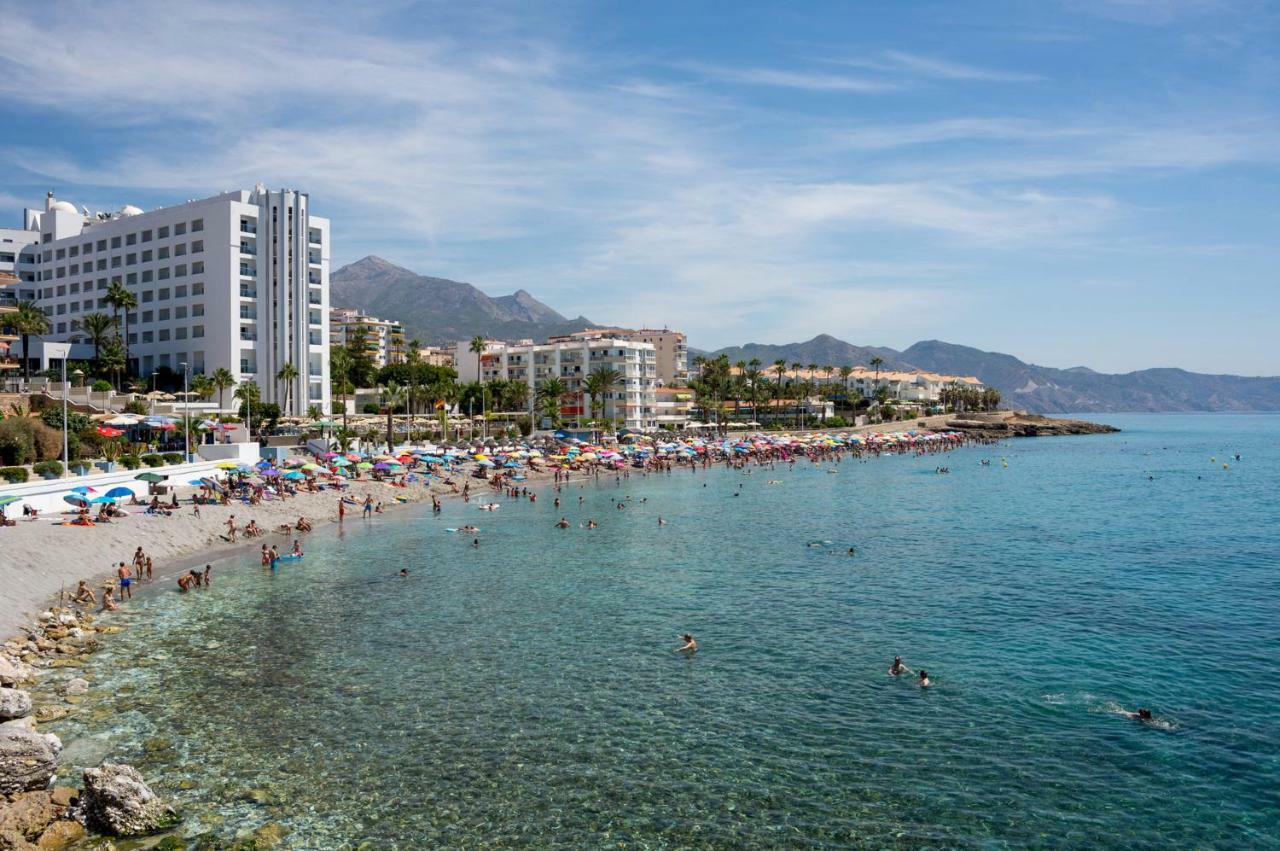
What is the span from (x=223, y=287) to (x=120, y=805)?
259 ft

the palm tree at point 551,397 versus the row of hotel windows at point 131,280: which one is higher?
the row of hotel windows at point 131,280

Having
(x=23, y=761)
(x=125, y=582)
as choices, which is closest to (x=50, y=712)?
(x=23, y=761)

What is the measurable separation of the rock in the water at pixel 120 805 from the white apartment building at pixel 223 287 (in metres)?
75.3

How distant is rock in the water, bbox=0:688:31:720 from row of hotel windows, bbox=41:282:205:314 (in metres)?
75.2

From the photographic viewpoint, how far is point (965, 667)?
25031mm

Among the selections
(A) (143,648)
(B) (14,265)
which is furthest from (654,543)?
(B) (14,265)

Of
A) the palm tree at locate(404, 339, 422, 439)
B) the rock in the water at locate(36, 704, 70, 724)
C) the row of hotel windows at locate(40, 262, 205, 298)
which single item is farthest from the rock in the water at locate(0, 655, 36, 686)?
the palm tree at locate(404, 339, 422, 439)

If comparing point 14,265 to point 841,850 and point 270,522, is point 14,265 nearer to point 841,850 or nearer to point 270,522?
point 270,522

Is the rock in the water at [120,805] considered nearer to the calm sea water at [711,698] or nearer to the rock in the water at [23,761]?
the calm sea water at [711,698]

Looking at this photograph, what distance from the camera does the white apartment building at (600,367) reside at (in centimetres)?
12975

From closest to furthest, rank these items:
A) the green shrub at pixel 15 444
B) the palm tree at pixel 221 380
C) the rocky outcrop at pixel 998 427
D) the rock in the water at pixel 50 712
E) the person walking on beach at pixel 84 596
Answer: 1. the rock in the water at pixel 50 712
2. the person walking on beach at pixel 84 596
3. the green shrub at pixel 15 444
4. the palm tree at pixel 221 380
5. the rocky outcrop at pixel 998 427

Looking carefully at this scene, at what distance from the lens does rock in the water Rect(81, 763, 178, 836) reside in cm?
1530

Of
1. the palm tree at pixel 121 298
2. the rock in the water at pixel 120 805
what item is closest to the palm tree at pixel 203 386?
the palm tree at pixel 121 298

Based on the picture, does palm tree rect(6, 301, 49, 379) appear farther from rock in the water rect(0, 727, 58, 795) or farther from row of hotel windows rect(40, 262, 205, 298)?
rock in the water rect(0, 727, 58, 795)
